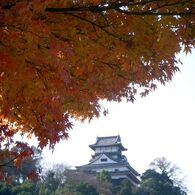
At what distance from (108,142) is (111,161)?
6.23m

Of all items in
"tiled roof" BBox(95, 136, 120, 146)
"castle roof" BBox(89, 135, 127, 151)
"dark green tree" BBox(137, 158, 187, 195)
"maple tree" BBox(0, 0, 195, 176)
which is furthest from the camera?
"tiled roof" BBox(95, 136, 120, 146)

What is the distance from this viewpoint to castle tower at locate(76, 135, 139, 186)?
52.1 meters

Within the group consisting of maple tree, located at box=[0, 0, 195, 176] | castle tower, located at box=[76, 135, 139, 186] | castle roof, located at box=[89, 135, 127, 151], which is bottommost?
maple tree, located at box=[0, 0, 195, 176]

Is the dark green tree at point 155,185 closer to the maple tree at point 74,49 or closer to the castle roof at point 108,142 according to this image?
the castle roof at point 108,142

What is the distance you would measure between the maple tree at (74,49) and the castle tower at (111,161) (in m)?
44.3

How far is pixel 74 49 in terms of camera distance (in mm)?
4367

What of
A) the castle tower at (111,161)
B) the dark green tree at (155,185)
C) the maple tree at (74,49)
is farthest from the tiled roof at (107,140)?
the maple tree at (74,49)

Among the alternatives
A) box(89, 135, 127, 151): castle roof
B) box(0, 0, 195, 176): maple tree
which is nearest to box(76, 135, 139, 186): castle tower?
box(89, 135, 127, 151): castle roof

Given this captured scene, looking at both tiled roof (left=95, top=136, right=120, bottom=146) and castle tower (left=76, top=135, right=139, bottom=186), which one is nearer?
castle tower (left=76, top=135, right=139, bottom=186)

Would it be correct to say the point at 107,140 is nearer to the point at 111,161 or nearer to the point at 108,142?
the point at 108,142

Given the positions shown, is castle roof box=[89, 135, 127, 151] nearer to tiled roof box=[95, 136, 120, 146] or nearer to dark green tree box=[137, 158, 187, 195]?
tiled roof box=[95, 136, 120, 146]

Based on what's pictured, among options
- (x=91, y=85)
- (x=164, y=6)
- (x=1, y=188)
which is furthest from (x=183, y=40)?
(x=1, y=188)

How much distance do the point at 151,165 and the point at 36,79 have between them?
53.6 meters

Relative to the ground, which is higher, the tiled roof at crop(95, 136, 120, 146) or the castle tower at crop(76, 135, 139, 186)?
the tiled roof at crop(95, 136, 120, 146)
